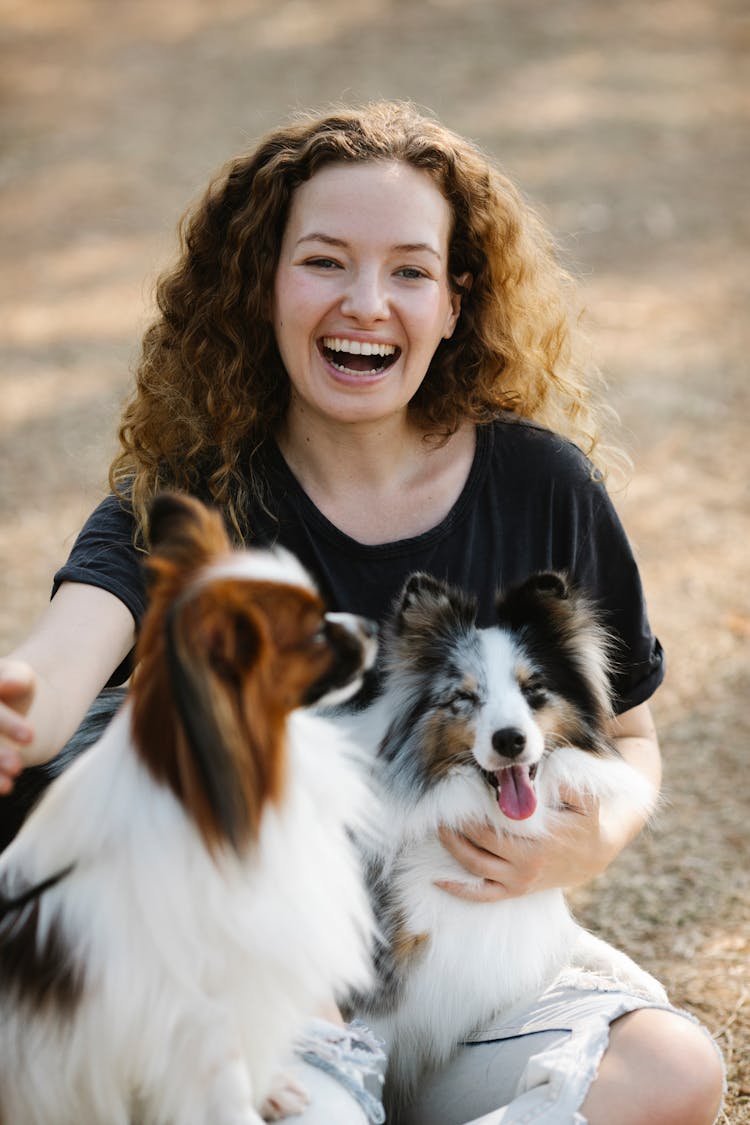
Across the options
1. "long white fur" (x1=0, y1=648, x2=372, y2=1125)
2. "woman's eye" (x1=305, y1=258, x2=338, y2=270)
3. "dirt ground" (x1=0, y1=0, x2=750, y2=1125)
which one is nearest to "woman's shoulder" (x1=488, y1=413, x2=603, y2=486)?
"woman's eye" (x1=305, y1=258, x2=338, y2=270)

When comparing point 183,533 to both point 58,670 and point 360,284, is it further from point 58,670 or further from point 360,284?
point 360,284

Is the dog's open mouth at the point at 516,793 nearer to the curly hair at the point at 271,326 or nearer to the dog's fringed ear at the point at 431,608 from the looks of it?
the dog's fringed ear at the point at 431,608

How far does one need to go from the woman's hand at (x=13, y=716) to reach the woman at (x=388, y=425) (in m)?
0.25

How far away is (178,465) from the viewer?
3.04m

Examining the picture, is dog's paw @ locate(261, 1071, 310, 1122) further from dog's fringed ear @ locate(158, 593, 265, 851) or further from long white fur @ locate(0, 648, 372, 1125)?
dog's fringed ear @ locate(158, 593, 265, 851)

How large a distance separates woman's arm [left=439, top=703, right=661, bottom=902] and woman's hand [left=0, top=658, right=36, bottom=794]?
1004 millimetres

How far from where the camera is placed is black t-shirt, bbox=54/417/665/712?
2.91m

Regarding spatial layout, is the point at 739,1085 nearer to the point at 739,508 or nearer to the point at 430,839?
the point at 430,839

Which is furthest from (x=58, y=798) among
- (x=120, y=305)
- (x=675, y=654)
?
(x=120, y=305)

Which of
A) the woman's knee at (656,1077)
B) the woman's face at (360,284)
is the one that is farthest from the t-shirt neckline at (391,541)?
the woman's knee at (656,1077)

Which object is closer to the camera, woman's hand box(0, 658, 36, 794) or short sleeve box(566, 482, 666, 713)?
woman's hand box(0, 658, 36, 794)

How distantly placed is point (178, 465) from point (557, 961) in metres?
1.55

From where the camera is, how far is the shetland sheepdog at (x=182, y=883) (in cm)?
188

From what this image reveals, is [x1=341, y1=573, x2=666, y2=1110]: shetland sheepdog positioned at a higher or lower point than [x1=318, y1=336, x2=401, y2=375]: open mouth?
lower
